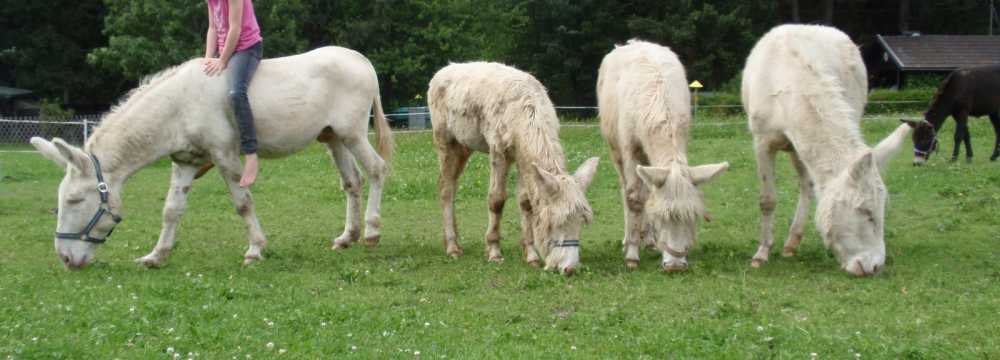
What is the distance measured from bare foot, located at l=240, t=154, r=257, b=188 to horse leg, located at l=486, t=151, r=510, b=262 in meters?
2.10

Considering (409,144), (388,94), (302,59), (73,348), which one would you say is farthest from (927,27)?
(73,348)

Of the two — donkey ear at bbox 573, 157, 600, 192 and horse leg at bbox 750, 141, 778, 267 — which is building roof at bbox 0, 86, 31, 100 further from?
horse leg at bbox 750, 141, 778, 267

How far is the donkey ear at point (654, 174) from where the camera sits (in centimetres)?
688

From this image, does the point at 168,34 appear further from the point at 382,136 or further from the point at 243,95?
the point at 243,95

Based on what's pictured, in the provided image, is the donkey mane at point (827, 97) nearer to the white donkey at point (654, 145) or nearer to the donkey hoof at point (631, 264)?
the white donkey at point (654, 145)

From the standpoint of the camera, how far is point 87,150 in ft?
26.0

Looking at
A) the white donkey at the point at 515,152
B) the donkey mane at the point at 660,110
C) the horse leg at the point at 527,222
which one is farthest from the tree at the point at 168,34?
the donkey mane at the point at 660,110

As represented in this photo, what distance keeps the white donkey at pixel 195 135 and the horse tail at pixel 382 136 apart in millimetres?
440

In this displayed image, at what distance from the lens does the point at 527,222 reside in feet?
25.8

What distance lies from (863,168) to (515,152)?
109 inches

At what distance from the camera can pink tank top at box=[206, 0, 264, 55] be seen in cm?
832

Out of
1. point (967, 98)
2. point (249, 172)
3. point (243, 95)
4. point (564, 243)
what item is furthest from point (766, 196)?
point (967, 98)

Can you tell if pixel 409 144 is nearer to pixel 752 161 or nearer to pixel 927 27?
pixel 752 161

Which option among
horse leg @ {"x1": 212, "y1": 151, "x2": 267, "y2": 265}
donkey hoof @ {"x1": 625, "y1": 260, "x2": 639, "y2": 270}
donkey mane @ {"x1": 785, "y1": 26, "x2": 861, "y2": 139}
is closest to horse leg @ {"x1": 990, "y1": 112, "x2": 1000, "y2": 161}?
donkey mane @ {"x1": 785, "y1": 26, "x2": 861, "y2": 139}
